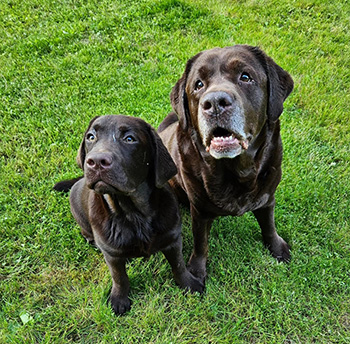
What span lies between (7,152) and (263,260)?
3132 millimetres

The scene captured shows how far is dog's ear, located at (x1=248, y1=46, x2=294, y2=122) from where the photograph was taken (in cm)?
236

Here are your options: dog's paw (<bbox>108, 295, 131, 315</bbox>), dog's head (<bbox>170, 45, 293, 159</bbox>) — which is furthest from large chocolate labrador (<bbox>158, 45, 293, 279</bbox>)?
dog's paw (<bbox>108, 295, 131, 315</bbox>)

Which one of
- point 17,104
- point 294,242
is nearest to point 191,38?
point 17,104

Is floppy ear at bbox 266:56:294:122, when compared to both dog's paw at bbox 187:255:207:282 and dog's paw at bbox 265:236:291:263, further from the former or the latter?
dog's paw at bbox 187:255:207:282

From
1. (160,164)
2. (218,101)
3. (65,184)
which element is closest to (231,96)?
(218,101)

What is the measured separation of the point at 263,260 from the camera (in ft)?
10.5

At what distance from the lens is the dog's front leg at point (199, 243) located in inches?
115

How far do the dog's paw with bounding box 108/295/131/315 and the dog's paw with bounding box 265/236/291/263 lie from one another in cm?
136

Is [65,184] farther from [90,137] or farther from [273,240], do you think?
[273,240]

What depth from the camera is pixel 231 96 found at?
203 centimetres

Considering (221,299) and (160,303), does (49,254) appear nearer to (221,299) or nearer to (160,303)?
(160,303)

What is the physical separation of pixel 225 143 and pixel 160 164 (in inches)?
21.5

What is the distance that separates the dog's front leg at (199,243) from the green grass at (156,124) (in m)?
0.17

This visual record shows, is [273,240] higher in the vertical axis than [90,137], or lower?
lower
